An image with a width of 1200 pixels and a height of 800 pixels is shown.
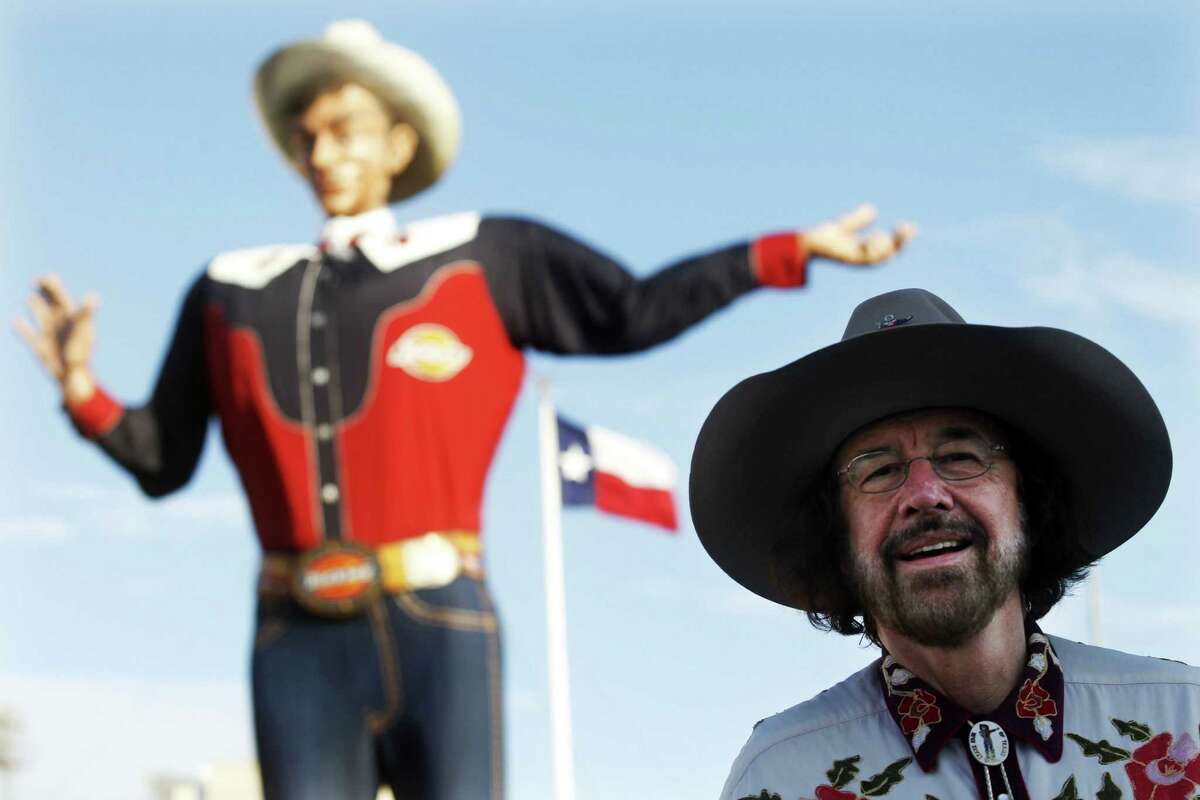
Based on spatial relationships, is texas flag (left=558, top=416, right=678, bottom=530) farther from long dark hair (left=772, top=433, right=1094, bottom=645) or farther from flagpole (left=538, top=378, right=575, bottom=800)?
long dark hair (left=772, top=433, right=1094, bottom=645)

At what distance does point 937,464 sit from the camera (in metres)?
2.47

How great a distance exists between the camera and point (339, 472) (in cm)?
398

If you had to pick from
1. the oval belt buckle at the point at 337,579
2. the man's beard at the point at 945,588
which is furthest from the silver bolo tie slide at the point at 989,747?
the oval belt buckle at the point at 337,579

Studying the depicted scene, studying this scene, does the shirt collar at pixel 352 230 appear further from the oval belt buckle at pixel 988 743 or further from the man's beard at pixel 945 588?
the oval belt buckle at pixel 988 743

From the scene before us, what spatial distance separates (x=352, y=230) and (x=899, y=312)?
7.15 ft

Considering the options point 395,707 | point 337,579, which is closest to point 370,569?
point 337,579

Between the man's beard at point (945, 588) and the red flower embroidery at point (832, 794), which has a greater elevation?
the man's beard at point (945, 588)

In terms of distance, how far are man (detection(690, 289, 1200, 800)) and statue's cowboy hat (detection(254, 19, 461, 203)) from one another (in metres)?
2.09

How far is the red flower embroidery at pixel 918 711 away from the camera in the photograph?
2.29 m

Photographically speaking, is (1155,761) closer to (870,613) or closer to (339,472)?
(870,613)

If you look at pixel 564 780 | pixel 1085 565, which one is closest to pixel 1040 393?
pixel 1085 565

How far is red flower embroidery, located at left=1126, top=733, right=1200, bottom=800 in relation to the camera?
214cm

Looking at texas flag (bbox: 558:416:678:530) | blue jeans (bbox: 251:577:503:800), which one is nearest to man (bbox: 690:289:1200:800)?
blue jeans (bbox: 251:577:503:800)

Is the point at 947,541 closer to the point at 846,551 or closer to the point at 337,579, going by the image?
the point at 846,551
